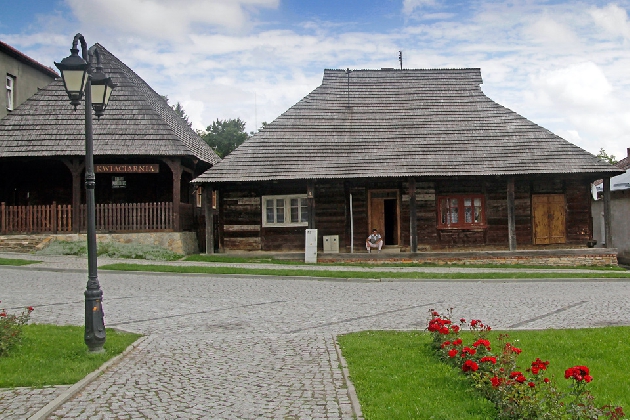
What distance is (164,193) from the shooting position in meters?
26.7

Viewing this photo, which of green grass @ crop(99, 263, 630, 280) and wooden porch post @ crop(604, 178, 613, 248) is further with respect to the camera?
wooden porch post @ crop(604, 178, 613, 248)

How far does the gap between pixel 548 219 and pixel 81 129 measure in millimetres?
18152

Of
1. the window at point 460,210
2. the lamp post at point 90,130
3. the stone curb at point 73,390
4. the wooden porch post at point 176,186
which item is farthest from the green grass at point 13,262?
the window at point 460,210

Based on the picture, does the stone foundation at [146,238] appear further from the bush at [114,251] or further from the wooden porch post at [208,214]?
the wooden porch post at [208,214]

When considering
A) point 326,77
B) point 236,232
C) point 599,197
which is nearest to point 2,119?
point 236,232

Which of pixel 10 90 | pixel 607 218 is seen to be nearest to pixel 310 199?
pixel 607 218

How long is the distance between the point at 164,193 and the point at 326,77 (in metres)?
8.57

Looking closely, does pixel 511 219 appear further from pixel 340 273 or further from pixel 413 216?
pixel 340 273

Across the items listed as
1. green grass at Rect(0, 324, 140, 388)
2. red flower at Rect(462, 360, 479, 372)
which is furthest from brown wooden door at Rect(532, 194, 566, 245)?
red flower at Rect(462, 360, 479, 372)

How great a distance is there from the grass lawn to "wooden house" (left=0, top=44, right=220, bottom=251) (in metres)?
16.2

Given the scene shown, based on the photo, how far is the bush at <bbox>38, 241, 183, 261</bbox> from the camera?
22156mm

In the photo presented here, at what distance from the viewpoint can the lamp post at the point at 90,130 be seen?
27.4ft

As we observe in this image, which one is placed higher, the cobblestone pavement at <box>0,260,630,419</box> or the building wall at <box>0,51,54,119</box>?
the building wall at <box>0,51,54,119</box>

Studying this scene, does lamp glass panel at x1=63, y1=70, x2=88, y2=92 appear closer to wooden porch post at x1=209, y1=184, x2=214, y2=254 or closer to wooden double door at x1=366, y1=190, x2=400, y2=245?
wooden porch post at x1=209, y1=184, x2=214, y2=254
